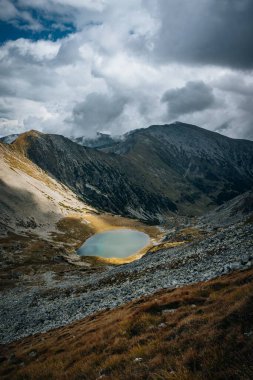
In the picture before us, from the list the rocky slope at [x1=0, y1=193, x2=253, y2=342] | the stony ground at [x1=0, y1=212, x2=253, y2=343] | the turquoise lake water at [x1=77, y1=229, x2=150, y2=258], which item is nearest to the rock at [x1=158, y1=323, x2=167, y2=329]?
the stony ground at [x1=0, y1=212, x2=253, y2=343]

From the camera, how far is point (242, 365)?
878cm

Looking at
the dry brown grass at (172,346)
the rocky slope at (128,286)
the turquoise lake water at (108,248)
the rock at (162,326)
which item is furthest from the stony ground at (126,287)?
the turquoise lake water at (108,248)

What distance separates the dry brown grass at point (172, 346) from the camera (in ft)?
31.9

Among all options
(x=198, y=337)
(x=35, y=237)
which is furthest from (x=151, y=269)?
(x=35, y=237)

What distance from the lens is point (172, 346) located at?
12578mm

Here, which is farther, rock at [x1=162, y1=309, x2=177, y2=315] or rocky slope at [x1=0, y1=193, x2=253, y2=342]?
rocky slope at [x1=0, y1=193, x2=253, y2=342]

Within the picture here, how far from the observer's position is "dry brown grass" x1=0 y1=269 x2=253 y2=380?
31.9 feet

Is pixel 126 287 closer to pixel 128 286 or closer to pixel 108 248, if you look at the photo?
pixel 128 286

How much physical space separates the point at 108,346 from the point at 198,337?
21.0 feet

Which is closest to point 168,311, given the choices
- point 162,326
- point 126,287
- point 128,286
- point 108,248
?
point 162,326

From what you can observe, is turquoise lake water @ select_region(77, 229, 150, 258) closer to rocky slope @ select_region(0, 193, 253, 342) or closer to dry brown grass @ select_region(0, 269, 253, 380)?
rocky slope @ select_region(0, 193, 253, 342)

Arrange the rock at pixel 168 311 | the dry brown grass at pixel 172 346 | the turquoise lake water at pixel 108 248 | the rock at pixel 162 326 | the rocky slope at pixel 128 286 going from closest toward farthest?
the dry brown grass at pixel 172 346
the rock at pixel 162 326
the rock at pixel 168 311
the rocky slope at pixel 128 286
the turquoise lake water at pixel 108 248

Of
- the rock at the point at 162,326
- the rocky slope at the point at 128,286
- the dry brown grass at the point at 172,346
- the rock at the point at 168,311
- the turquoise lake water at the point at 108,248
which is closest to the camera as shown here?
the dry brown grass at the point at 172,346

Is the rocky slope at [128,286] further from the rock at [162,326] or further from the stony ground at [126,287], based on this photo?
the rock at [162,326]
